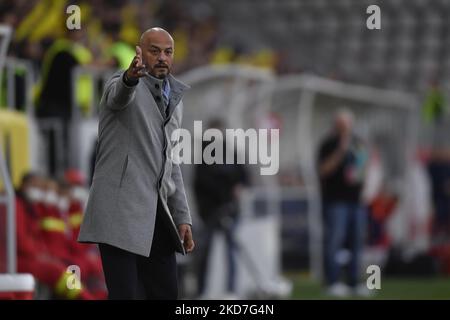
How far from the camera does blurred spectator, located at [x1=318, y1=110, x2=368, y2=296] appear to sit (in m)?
14.7

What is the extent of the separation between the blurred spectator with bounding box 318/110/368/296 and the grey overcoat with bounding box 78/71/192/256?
8.27m

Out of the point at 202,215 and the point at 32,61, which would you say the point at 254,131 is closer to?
the point at 202,215

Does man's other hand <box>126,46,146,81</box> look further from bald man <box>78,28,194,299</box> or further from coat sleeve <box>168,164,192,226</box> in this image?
coat sleeve <box>168,164,192,226</box>

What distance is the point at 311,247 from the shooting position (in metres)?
17.4

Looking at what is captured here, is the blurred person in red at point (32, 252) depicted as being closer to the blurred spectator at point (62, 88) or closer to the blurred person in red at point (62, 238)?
the blurred person in red at point (62, 238)

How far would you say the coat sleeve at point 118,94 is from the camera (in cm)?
620

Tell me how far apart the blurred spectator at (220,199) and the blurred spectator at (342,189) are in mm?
1322

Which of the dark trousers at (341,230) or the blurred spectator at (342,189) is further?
the blurred spectator at (342,189)

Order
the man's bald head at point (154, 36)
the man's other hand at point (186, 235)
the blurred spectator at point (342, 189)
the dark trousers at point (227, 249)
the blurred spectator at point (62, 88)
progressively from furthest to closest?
the blurred spectator at point (342, 189) → the dark trousers at point (227, 249) → the blurred spectator at point (62, 88) → the man's other hand at point (186, 235) → the man's bald head at point (154, 36)

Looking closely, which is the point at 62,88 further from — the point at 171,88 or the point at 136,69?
the point at 136,69

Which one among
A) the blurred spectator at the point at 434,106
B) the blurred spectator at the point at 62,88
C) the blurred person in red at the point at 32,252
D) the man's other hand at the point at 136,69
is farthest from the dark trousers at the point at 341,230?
the man's other hand at the point at 136,69

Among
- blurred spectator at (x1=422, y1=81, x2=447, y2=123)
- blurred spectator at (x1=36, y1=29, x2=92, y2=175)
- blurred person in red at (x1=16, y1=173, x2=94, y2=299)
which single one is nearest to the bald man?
blurred person in red at (x1=16, y1=173, x2=94, y2=299)

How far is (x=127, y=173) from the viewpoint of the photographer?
6.39m
